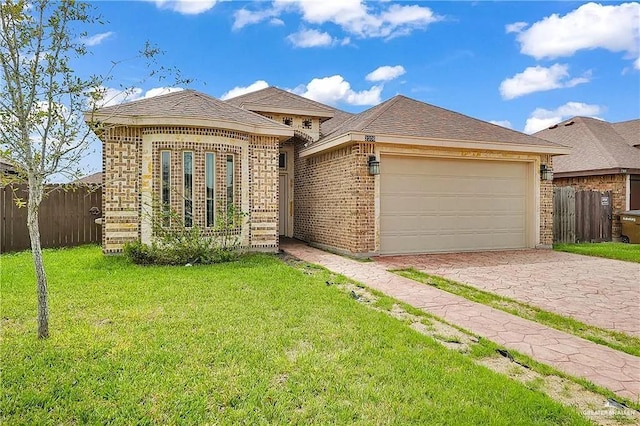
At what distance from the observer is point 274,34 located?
495 inches

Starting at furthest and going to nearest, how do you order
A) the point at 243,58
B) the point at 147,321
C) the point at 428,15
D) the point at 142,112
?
the point at 243,58 → the point at 428,15 → the point at 142,112 → the point at 147,321

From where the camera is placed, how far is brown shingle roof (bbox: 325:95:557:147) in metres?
9.50

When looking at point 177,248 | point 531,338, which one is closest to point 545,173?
point 531,338

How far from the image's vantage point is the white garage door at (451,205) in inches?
382

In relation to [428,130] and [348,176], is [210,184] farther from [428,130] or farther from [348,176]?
[428,130]

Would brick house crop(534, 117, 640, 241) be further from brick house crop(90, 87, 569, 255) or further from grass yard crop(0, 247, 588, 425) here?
grass yard crop(0, 247, 588, 425)

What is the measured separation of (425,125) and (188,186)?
6.09 m

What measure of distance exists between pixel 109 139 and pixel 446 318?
7.66m

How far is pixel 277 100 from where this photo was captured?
13.2 metres

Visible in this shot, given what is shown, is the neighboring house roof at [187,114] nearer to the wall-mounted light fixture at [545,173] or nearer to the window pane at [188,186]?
the window pane at [188,186]

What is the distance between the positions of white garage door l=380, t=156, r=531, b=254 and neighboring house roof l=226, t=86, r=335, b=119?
4.16 metres

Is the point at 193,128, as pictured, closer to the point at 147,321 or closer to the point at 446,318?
the point at 147,321

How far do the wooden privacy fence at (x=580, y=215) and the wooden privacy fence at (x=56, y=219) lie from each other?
13.7 metres

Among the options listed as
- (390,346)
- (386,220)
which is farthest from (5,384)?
(386,220)
